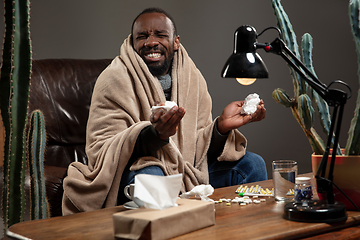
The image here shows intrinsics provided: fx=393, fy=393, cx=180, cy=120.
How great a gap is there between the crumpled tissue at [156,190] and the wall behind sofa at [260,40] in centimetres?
240

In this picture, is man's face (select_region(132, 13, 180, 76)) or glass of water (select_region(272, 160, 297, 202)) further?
man's face (select_region(132, 13, 180, 76))

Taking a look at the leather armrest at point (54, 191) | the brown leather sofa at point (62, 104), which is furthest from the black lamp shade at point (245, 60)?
the brown leather sofa at point (62, 104)

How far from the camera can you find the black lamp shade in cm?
106

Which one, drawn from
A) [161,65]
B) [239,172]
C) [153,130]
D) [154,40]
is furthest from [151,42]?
[239,172]

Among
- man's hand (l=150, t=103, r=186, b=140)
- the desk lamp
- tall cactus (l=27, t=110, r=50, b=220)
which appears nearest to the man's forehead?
man's hand (l=150, t=103, r=186, b=140)

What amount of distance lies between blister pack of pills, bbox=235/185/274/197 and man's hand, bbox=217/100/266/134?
→ 1.39 feet

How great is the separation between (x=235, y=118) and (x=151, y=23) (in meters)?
0.64

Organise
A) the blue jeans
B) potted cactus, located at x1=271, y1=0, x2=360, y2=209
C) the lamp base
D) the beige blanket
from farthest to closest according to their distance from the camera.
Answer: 1. the blue jeans
2. the beige blanket
3. potted cactus, located at x1=271, y1=0, x2=360, y2=209
4. the lamp base

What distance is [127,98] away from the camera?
1834 mm

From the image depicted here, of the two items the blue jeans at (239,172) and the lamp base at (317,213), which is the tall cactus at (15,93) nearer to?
the lamp base at (317,213)

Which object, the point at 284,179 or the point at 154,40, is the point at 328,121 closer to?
the point at 284,179

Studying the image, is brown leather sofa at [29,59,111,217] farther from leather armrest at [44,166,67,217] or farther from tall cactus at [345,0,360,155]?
tall cactus at [345,0,360,155]

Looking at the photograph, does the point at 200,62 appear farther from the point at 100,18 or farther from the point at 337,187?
the point at 337,187

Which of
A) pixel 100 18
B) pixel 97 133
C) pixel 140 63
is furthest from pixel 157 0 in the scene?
pixel 97 133
